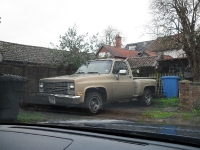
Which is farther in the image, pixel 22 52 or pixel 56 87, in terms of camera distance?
pixel 22 52

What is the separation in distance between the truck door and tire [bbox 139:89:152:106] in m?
0.77

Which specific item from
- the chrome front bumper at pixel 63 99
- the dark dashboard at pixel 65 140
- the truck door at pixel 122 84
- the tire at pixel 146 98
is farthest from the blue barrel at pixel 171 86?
the dark dashboard at pixel 65 140

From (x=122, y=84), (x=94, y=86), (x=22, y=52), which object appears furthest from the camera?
(x=22, y=52)

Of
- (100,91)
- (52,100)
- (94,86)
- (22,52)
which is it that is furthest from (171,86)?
(22,52)

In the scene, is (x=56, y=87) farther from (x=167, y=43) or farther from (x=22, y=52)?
(x=22, y=52)

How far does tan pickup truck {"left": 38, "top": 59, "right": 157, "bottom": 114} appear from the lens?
796cm

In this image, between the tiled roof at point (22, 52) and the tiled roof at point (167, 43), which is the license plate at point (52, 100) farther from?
the tiled roof at point (167, 43)

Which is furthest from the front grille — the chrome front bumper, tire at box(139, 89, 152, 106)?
tire at box(139, 89, 152, 106)

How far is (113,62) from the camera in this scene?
921 cm

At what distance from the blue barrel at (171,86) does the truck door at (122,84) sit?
3.07 meters

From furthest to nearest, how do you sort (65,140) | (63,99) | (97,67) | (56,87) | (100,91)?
1. (97,67)
2. (100,91)
3. (56,87)
4. (63,99)
5. (65,140)

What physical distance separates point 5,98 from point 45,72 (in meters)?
4.21

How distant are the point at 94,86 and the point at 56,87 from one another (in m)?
1.11

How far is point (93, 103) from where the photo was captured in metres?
8.23
